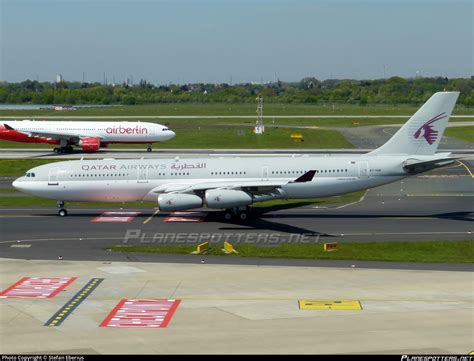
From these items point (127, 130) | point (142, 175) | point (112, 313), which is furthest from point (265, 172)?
point (127, 130)

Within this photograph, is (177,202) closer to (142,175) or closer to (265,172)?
(142,175)

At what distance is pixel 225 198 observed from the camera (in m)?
51.7

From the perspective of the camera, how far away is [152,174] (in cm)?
5481

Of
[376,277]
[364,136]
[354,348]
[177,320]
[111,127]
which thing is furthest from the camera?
[364,136]

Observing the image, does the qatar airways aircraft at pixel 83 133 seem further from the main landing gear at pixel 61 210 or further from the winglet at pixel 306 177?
the winglet at pixel 306 177

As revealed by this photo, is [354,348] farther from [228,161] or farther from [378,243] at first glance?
[228,161]

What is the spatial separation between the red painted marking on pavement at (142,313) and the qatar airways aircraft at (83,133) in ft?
226

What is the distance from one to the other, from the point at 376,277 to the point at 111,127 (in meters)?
69.8

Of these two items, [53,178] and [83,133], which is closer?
[53,178]

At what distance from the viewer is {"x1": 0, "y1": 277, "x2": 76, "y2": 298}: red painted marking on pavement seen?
34.6 metres

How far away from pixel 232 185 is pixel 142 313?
2247 cm

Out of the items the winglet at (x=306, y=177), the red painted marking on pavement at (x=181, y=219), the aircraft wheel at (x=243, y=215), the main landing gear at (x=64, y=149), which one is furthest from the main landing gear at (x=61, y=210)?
the main landing gear at (x=64, y=149)

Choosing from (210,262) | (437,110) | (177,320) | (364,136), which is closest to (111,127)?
(364,136)

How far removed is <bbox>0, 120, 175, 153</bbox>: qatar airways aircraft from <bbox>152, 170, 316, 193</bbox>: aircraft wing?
47971 millimetres
